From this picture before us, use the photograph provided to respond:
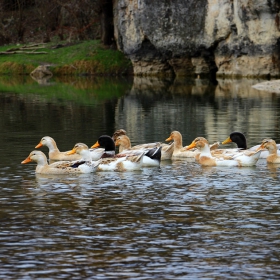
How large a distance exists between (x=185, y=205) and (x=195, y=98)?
24.6 meters

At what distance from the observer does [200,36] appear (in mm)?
53156

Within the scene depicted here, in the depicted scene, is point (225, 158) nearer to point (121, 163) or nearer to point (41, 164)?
point (121, 163)

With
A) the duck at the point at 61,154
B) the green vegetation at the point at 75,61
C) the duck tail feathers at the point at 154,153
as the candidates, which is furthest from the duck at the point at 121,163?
the green vegetation at the point at 75,61

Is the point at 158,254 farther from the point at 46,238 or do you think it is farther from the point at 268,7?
the point at 268,7

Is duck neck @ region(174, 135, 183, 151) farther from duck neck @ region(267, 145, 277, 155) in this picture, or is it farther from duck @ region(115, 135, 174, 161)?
duck neck @ region(267, 145, 277, 155)

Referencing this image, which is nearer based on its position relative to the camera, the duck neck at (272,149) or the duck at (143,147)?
the duck neck at (272,149)

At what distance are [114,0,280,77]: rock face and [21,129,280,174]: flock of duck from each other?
29796mm

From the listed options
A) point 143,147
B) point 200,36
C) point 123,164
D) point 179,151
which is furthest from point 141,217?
point 200,36

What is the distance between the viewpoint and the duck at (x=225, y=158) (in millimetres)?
17219

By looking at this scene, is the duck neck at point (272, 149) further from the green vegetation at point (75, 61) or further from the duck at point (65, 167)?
the green vegetation at point (75, 61)

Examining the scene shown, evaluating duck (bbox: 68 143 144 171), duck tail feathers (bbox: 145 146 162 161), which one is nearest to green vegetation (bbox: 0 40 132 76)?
duck tail feathers (bbox: 145 146 162 161)

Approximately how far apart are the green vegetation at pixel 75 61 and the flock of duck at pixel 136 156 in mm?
39768

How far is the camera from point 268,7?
47.4 meters

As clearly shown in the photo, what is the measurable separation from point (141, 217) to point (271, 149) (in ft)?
19.6
